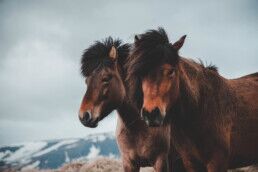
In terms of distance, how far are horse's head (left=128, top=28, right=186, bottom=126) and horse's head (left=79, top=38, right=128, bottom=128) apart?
146 cm

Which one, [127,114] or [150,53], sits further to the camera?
[127,114]

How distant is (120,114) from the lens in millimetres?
7449

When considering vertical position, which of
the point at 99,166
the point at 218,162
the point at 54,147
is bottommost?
the point at 54,147

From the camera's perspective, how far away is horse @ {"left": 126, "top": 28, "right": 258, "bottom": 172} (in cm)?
484

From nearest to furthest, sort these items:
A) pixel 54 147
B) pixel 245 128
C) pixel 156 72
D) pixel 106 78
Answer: pixel 156 72, pixel 245 128, pixel 106 78, pixel 54 147

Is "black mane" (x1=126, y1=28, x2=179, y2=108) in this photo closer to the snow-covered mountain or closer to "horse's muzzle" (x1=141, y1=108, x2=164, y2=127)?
"horse's muzzle" (x1=141, y1=108, x2=164, y2=127)

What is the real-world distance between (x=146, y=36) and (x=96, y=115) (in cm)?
201

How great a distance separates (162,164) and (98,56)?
263cm

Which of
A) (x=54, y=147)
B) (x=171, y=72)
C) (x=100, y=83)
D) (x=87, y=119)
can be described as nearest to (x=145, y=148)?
(x=87, y=119)

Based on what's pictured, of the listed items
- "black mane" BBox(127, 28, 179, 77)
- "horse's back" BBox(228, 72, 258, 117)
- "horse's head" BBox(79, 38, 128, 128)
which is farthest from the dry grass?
"black mane" BBox(127, 28, 179, 77)

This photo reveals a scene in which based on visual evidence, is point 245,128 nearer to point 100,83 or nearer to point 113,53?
point 100,83

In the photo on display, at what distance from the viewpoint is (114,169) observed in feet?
35.6

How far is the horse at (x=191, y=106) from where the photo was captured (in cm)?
484

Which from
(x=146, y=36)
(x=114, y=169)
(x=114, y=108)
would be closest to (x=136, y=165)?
(x=114, y=108)
